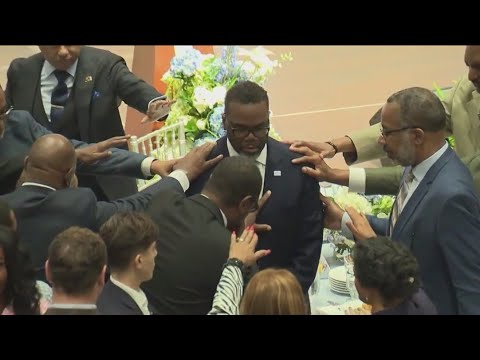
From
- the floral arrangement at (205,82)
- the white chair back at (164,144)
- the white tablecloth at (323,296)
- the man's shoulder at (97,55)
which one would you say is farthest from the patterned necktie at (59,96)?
the white tablecloth at (323,296)

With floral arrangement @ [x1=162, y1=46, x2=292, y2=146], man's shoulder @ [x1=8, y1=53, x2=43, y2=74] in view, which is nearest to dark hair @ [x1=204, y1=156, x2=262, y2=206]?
floral arrangement @ [x1=162, y1=46, x2=292, y2=146]

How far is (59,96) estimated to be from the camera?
340cm

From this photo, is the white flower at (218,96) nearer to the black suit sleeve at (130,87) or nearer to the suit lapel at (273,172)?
the black suit sleeve at (130,87)

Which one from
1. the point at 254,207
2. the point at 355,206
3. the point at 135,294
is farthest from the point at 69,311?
the point at 355,206

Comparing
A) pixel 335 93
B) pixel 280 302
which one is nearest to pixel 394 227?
pixel 280 302

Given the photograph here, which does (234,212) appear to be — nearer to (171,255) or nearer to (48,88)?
(171,255)

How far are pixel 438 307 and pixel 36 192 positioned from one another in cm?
141

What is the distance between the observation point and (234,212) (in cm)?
244

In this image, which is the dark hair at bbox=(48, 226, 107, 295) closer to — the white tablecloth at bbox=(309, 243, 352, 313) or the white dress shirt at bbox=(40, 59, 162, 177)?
the white tablecloth at bbox=(309, 243, 352, 313)

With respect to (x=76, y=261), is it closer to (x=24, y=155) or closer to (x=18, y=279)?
(x=18, y=279)

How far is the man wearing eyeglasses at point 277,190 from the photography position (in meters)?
2.53

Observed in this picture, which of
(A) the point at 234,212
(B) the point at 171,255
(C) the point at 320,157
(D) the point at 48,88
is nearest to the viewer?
(B) the point at 171,255

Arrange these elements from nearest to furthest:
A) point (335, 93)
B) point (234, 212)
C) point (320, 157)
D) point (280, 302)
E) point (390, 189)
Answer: point (280, 302)
point (234, 212)
point (320, 157)
point (390, 189)
point (335, 93)

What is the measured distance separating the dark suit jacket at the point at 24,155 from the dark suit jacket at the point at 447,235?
1257 millimetres
